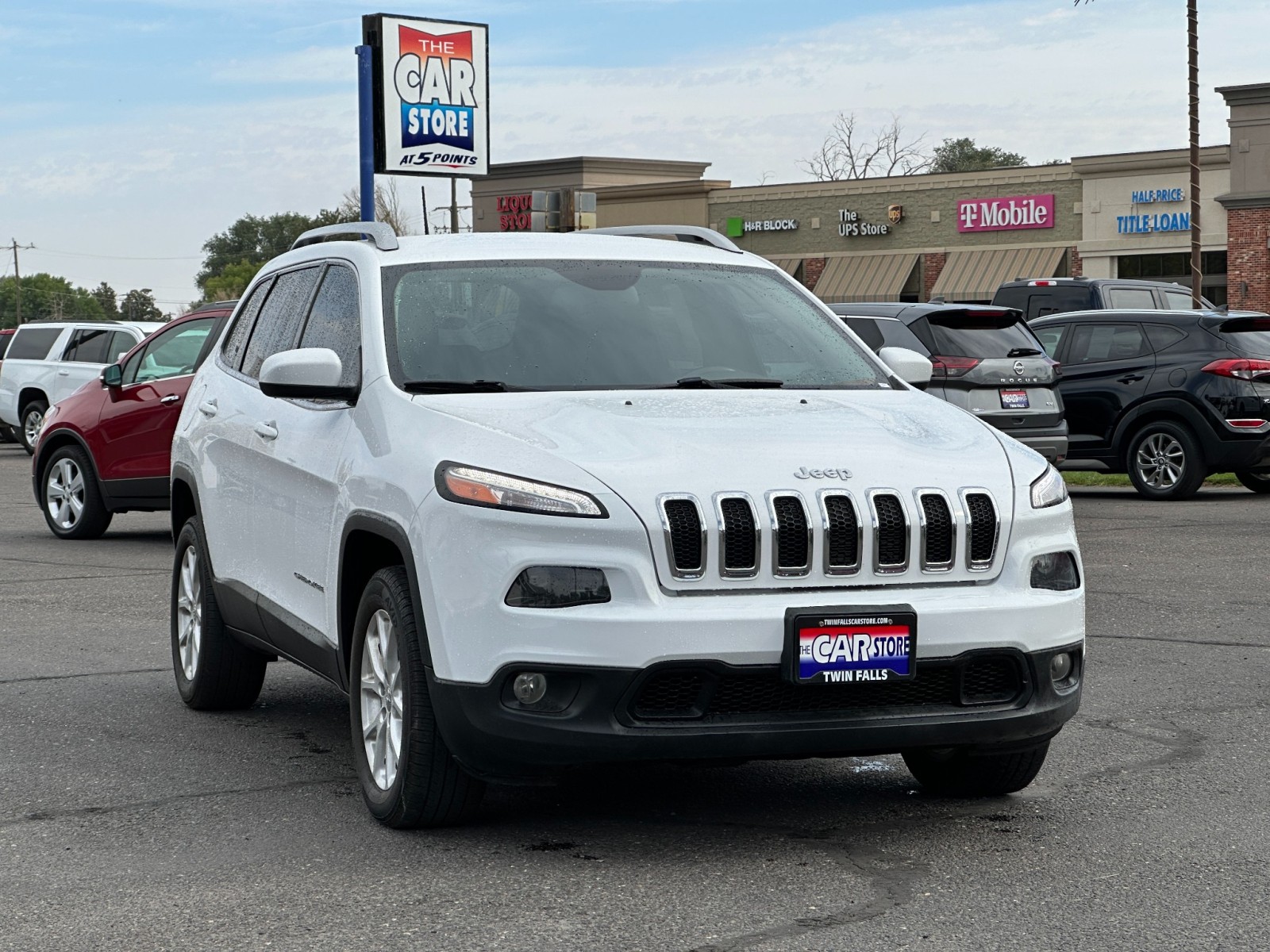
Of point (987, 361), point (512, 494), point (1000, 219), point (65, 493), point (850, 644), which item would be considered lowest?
point (65, 493)

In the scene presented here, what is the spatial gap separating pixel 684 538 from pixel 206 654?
10.5 feet

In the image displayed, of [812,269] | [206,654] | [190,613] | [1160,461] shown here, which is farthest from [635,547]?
[812,269]

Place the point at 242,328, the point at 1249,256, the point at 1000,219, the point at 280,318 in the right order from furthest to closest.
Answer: the point at 1000,219, the point at 1249,256, the point at 242,328, the point at 280,318

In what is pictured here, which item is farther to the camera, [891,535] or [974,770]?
[974,770]

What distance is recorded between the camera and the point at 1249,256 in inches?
1682

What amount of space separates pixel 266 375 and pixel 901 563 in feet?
7.12

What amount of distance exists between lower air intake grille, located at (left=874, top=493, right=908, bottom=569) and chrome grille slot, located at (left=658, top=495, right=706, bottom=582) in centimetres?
49

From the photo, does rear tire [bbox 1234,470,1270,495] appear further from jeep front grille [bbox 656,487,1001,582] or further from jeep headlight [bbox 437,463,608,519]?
jeep headlight [bbox 437,463,608,519]

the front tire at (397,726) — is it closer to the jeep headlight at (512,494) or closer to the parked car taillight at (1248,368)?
the jeep headlight at (512,494)

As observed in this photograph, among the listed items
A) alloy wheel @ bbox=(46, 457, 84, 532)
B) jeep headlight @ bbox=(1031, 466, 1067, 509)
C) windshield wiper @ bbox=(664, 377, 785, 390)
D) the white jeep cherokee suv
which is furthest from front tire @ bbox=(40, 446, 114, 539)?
jeep headlight @ bbox=(1031, 466, 1067, 509)

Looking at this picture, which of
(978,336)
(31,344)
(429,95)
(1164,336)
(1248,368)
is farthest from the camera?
(429,95)

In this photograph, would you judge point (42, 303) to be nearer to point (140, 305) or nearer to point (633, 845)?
point (140, 305)

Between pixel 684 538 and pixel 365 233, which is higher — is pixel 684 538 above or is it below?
below

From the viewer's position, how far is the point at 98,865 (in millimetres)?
5062
